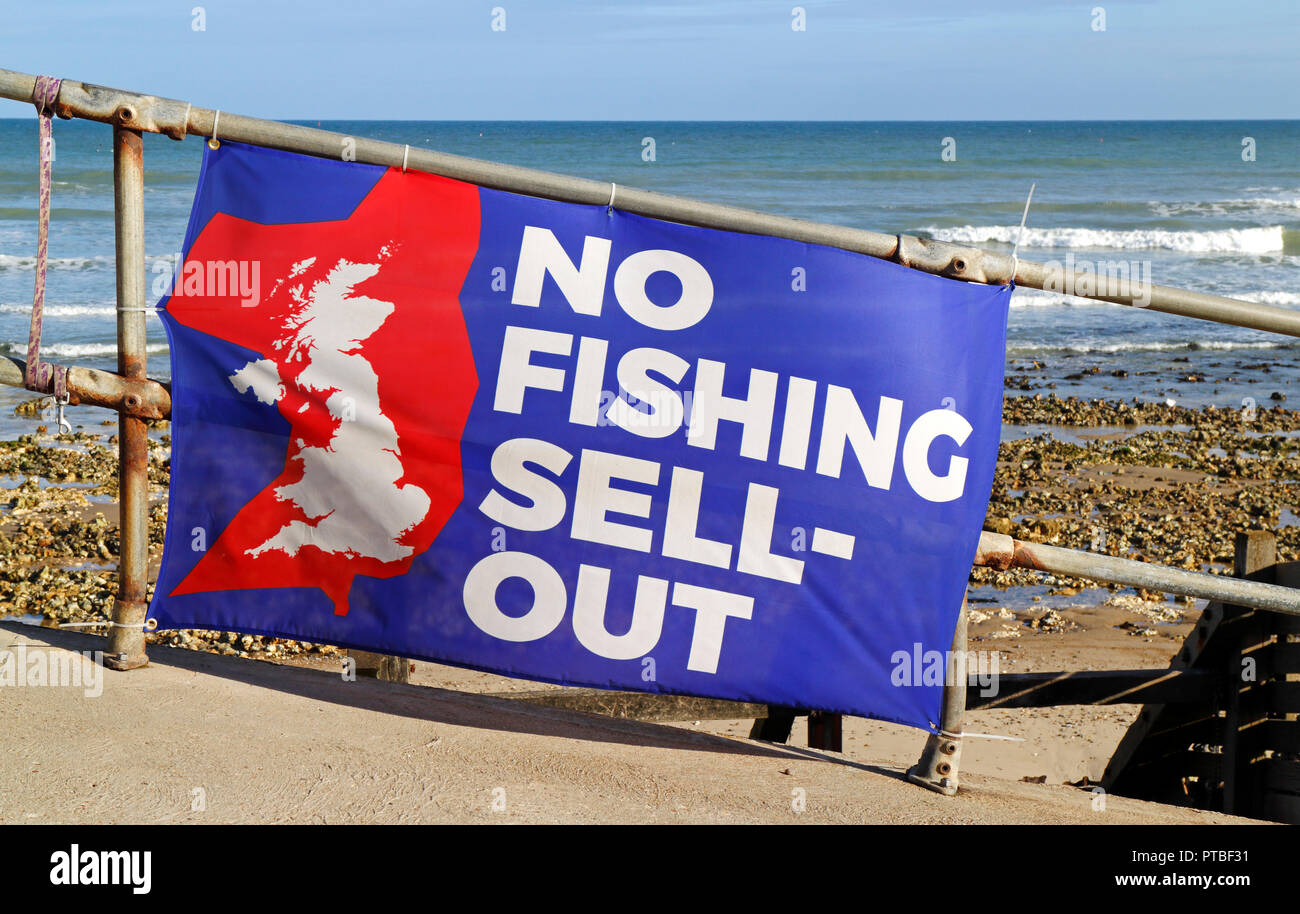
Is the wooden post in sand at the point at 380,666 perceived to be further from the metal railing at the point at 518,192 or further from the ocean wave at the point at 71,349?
the ocean wave at the point at 71,349

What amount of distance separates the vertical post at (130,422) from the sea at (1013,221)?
26.5ft

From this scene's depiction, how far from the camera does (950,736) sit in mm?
2787

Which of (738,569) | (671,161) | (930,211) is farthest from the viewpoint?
(671,161)

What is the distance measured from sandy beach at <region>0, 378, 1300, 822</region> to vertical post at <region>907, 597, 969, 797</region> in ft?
0.20

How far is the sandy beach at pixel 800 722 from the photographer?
8.36ft

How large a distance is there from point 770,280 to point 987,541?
87cm

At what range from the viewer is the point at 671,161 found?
53094 millimetres

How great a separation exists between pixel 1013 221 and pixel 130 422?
31.3 m

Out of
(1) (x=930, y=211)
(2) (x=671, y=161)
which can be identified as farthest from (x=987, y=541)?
(2) (x=671, y=161)

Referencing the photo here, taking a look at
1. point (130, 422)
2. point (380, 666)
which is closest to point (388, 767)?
point (380, 666)

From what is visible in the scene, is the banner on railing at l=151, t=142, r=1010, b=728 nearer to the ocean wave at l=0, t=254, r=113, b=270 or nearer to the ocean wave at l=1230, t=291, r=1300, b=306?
the ocean wave at l=0, t=254, r=113, b=270

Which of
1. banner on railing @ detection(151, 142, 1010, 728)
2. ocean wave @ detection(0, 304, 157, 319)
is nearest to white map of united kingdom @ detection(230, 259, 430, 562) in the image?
banner on railing @ detection(151, 142, 1010, 728)

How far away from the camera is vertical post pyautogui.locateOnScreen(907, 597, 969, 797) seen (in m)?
2.78
